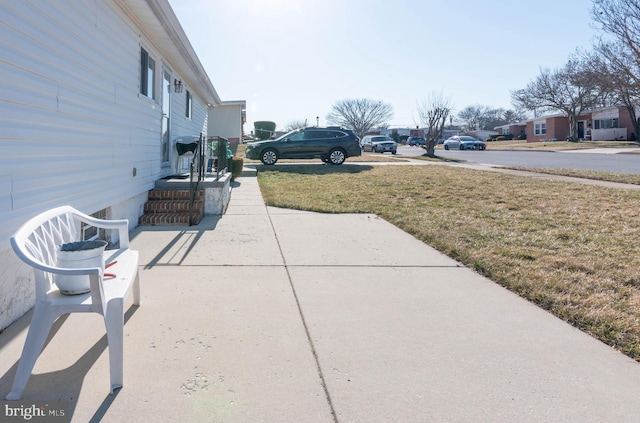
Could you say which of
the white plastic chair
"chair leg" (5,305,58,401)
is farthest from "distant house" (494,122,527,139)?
"chair leg" (5,305,58,401)

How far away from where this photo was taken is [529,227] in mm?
6988

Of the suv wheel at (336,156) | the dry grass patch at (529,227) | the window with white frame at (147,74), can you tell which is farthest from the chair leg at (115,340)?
the suv wheel at (336,156)

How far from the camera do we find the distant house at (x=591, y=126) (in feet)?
152

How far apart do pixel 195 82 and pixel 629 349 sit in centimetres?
1140

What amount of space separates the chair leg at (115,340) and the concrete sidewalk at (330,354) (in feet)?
0.26

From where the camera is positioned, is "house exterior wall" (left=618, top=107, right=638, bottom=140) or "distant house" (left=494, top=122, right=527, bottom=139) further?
"distant house" (left=494, top=122, right=527, bottom=139)

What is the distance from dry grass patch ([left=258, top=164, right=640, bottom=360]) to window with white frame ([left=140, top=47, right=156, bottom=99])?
321cm

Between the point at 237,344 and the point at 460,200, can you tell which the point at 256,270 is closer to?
the point at 237,344

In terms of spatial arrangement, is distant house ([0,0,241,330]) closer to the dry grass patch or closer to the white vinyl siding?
the white vinyl siding

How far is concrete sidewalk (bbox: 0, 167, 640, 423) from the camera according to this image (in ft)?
7.92

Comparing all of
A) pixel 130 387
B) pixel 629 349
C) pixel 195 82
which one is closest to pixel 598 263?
pixel 629 349

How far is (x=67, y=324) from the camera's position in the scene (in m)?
3.40

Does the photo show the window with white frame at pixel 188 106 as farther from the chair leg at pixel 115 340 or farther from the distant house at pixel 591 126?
the distant house at pixel 591 126

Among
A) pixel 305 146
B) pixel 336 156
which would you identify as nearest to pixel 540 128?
pixel 336 156
